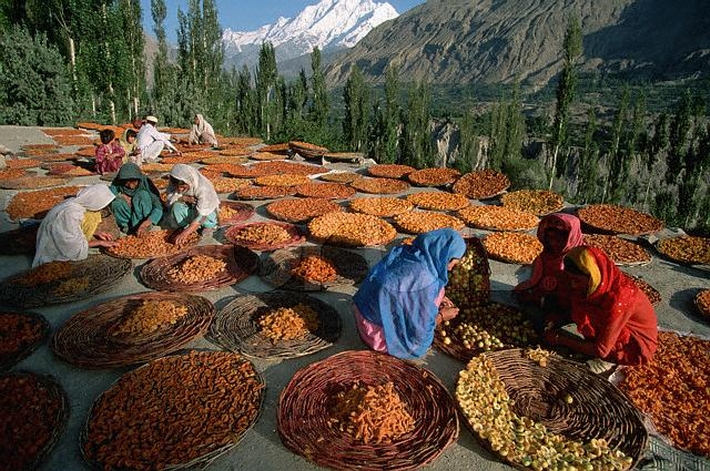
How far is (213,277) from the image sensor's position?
12.8 ft

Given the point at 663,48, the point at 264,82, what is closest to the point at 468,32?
the point at 663,48

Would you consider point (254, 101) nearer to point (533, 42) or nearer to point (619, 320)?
point (619, 320)

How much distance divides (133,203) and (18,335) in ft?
7.89

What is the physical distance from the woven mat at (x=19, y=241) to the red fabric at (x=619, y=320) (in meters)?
5.65

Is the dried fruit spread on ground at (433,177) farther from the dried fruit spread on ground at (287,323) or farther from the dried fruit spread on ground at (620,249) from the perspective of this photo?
the dried fruit spread on ground at (287,323)

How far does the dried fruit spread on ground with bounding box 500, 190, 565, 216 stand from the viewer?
5.92 m

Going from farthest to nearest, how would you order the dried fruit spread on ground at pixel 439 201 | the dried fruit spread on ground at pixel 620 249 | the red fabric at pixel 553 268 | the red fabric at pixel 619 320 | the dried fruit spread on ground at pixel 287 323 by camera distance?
the dried fruit spread on ground at pixel 439 201
the dried fruit spread on ground at pixel 620 249
the red fabric at pixel 553 268
the dried fruit spread on ground at pixel 287 323
the red fabric at pixel 619 320

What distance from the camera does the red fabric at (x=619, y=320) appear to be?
2.53m

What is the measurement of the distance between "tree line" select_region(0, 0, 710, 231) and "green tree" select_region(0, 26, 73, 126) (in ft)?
0.13

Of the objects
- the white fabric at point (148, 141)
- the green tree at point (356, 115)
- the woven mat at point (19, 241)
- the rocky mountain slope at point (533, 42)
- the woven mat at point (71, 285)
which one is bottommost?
the woven mat at point (71, 285)

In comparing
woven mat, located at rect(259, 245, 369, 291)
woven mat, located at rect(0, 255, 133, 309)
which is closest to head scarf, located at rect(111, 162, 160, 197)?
woven mat, located at rect(0, 255, 133, 309)

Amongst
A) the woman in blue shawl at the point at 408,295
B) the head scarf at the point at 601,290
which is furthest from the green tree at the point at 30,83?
the head scarf at the point at 601,290

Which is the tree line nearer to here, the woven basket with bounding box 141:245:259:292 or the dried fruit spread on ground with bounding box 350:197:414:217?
the dried fruit spread on ground with bounding box 350:197:414:217

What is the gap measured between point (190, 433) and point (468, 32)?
192m
